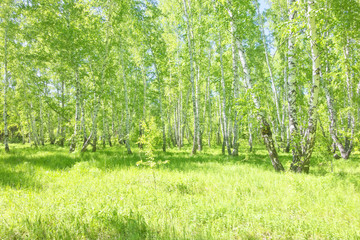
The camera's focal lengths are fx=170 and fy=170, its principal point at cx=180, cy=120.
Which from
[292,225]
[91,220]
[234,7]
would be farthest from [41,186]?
[234,7]

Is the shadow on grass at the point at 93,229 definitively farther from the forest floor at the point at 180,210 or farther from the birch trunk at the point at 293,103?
the birch trunk at the point at 293,103

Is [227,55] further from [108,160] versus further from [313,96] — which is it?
[108,160]

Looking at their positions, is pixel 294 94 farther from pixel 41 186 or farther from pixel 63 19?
pixel 63 19

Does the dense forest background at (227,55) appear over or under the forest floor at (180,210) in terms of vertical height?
over

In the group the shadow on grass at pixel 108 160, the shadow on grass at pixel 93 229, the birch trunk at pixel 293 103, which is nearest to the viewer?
the shadow on grass at pixel 93 229

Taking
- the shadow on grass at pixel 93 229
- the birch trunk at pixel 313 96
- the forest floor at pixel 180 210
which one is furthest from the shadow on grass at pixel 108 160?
the shadow on grass at pixel 93 229

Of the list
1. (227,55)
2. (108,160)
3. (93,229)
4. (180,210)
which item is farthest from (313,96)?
(227,55)

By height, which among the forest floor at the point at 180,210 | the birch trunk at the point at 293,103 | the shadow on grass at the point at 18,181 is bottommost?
the forest floor at the point at 180,210

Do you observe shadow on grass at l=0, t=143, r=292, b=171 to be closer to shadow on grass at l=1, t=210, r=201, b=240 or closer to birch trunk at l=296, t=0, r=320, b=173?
birch trunk at l=296, t=0, r=320, b=173

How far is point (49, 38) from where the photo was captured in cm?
929

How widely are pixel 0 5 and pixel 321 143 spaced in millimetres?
17545

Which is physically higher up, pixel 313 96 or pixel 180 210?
pixel 313 96

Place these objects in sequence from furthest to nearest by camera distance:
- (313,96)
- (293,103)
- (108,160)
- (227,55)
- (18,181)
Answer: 1. (227,55)
2. (108,160)
3. (293,103)
4. (313,96)
5. (18,181)

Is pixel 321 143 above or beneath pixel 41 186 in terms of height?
above
